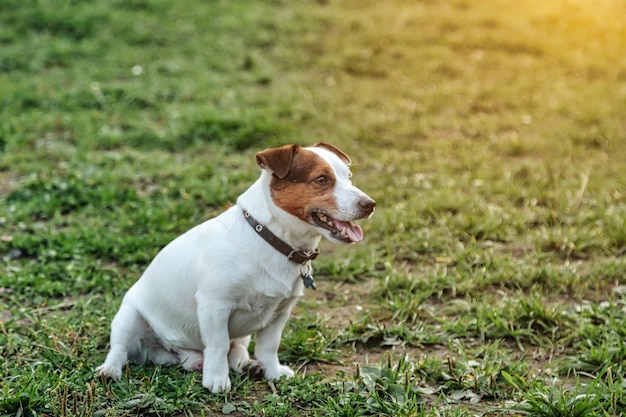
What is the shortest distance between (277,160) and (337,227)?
16.1 inches

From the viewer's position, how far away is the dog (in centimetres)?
365

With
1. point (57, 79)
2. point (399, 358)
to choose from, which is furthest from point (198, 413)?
point (57, 79)

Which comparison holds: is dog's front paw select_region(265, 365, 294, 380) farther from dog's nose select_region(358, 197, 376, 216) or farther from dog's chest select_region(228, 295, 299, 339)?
dog's nose select_region(358, 197, 376, 216)

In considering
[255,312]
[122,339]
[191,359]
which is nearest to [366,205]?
[255,312]

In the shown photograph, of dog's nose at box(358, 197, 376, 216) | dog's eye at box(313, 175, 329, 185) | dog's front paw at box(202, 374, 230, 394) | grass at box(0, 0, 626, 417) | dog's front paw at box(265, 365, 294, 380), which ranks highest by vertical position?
dog's eye at box(313, 175, 329, 185)

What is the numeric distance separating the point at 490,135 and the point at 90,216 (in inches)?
166

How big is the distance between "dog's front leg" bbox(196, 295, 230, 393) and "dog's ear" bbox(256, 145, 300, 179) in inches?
26.1

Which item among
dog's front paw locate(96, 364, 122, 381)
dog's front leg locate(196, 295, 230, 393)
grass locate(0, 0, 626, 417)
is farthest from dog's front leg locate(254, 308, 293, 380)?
dog's front paw locate(96, 364, 122, 381)

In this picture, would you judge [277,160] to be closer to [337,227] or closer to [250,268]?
[337,227]

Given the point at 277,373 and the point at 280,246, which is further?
the point at 277,373

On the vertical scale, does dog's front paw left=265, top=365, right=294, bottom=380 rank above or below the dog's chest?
below

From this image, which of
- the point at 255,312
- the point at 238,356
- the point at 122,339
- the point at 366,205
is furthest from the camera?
the point at 238,356

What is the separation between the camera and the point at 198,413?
361cm

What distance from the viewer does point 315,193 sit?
3.63 m
